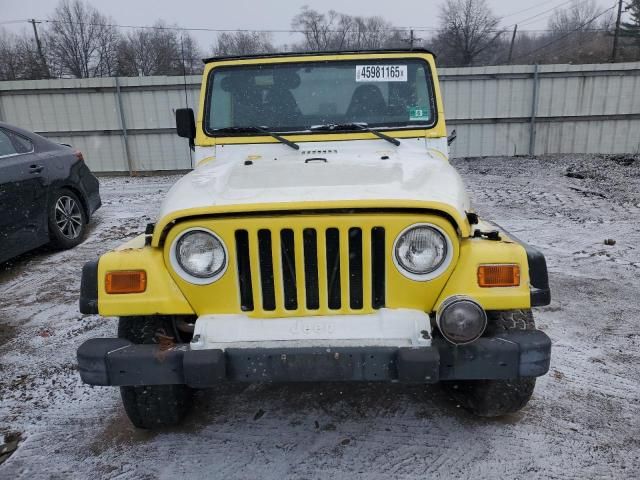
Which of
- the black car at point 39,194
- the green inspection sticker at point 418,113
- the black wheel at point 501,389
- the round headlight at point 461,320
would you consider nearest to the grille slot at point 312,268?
the round headlight at point 461,320

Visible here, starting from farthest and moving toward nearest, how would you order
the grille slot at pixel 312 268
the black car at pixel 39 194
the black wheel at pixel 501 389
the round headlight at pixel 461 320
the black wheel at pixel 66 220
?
the black wheel at pixel 66 220 → the black car at pixel 39 194 → the black wheel at pixel 501 389 → the grille slot at pixel 312 268 → the round headlight at pixel 461 320

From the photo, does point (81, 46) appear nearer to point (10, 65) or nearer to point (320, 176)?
point (10, 65)

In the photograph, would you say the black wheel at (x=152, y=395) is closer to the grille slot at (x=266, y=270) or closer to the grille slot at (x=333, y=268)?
the grille slot at (x=266, y=270)

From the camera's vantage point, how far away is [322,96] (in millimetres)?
3721

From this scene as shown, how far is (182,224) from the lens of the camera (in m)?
2.28

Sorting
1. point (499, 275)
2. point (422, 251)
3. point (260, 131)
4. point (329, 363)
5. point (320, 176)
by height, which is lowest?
point (329, 363)

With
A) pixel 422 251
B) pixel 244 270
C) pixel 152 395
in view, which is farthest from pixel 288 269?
pixel 152 395

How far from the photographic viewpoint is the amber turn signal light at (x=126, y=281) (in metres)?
2.33

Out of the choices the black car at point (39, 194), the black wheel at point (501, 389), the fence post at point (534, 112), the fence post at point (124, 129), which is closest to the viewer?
the black wheel at point (501, 389)

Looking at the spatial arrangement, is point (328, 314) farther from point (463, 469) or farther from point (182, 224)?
point (463, 469)

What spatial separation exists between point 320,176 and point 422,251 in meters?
0.71

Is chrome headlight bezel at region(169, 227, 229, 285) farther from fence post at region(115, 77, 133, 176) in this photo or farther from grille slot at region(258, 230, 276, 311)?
fence post at region(115, 77, 133, 176)

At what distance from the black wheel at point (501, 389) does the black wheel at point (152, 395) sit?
5.14 ft

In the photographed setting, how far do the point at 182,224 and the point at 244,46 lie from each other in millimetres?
35858
